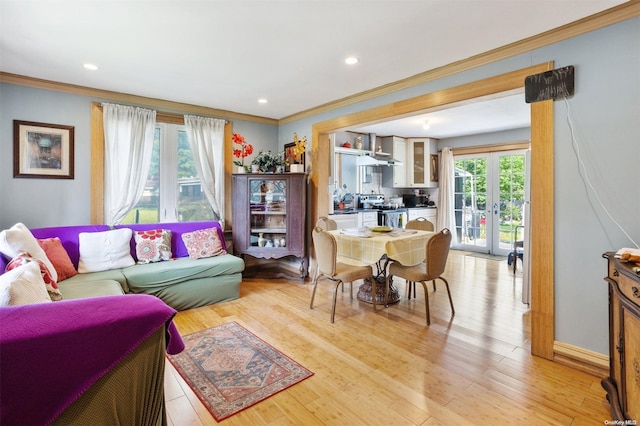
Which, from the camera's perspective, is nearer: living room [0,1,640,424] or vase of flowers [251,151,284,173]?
living room [0,1,640,424]

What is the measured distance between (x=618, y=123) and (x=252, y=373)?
3.02 meters

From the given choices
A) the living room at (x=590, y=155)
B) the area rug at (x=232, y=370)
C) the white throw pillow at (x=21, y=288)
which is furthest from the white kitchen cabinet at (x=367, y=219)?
the white throw pillow at (x=21, y=288)

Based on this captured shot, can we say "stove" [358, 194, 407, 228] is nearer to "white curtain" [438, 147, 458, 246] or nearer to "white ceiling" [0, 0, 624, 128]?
"white curtain" [438, 147, 458, 246]

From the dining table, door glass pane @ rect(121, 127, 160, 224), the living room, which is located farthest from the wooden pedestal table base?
door glass pane @ rect(121, 127, 160, 224)

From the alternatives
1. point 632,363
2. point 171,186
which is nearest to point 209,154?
point 171,186

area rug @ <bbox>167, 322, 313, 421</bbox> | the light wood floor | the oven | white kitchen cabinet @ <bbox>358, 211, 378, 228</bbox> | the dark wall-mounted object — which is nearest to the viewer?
the light wood floor

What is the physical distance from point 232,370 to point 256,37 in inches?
100.0

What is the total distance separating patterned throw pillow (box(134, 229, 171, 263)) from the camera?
3.51 m

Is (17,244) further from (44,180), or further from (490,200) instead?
(490,200)

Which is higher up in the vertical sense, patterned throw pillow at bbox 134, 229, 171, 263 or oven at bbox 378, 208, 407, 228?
oven at bbox 378, 208, 407, 228

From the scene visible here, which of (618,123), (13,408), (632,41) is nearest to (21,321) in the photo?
(13,408)

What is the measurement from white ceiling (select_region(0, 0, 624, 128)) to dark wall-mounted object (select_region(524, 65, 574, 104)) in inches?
12.7

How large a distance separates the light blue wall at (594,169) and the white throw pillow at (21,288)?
323 centimetres

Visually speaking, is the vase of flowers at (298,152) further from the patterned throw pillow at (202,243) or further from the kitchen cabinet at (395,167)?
the kitchen cabinet at (395,167)
